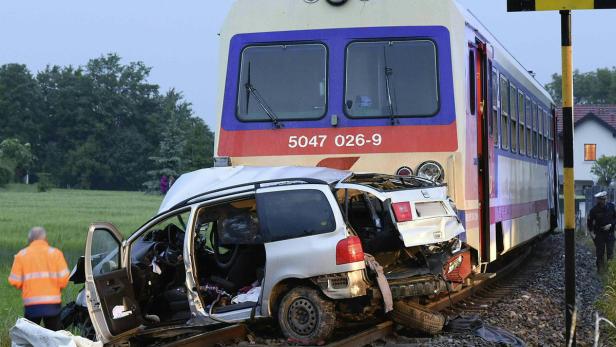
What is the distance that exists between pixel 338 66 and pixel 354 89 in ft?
1.05

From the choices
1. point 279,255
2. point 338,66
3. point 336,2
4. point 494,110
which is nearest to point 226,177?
point 279,255

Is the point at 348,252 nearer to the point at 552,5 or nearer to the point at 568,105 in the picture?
the point at 568,105

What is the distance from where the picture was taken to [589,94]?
124938 millimetres

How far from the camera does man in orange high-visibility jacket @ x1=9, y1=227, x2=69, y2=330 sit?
9438 mm

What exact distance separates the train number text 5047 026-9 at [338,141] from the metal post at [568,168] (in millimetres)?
2748

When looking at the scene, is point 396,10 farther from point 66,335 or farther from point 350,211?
point 66,335

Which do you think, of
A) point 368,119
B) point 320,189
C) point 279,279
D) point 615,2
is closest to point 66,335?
point 279,279

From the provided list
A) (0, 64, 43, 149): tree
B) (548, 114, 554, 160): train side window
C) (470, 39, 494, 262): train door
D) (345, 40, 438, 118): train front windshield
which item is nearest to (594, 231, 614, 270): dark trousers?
(548, 114, 554, 160): train side window

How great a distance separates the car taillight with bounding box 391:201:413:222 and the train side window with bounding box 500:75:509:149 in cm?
470

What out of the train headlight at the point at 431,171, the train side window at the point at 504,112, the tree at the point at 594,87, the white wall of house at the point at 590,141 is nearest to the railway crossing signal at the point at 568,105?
the train headlight at the point at 431,171

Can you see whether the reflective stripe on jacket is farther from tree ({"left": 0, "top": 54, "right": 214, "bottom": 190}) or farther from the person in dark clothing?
tree ({"left": 0, "top": 54, "right": 214, "bottom": 190})

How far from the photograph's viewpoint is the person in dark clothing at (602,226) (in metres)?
19.3

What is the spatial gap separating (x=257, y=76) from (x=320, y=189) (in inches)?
101

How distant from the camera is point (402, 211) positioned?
368 inches
